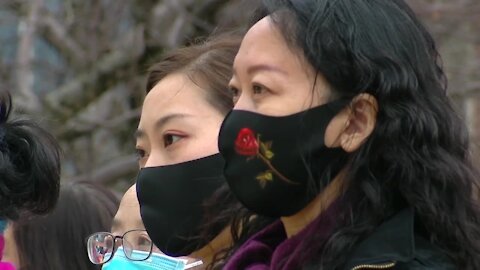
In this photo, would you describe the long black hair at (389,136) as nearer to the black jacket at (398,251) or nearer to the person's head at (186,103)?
the black jacket at (398,251)

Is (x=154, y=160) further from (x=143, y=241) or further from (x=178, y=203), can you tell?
(x=143, y=241)

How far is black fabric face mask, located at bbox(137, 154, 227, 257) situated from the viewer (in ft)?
11.0

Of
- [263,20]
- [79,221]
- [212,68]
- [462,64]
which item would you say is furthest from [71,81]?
[263,20]

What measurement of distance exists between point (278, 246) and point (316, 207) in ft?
0.51

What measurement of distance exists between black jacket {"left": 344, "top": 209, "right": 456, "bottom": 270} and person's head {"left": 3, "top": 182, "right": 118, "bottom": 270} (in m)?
1.94

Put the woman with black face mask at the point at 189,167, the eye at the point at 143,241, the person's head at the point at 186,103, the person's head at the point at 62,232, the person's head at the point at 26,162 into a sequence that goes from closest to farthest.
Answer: the woman with black face mask at the point at 189,167, the person's head at the point at 186,103, the eye at the point at 143,241, the person's head at the point at 26,162, the person's head at the point at 62,232

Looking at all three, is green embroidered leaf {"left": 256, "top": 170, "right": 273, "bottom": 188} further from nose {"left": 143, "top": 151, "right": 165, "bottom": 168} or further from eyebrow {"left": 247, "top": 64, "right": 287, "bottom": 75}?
nose {"left": 143, "top": 151, "right": 165, "bottom": 168}

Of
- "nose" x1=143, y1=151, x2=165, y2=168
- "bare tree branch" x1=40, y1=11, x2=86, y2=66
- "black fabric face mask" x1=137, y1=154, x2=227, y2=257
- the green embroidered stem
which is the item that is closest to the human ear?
the green embroidered stem

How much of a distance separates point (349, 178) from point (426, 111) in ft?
0.76

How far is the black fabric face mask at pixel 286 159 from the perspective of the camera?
2.78m

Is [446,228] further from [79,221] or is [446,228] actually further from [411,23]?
[79,221]

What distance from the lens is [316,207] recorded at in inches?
111

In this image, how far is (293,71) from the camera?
9.34ft

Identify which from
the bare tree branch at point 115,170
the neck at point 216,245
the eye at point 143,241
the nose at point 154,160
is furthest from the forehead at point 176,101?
the bare tree branch at point 115,170
